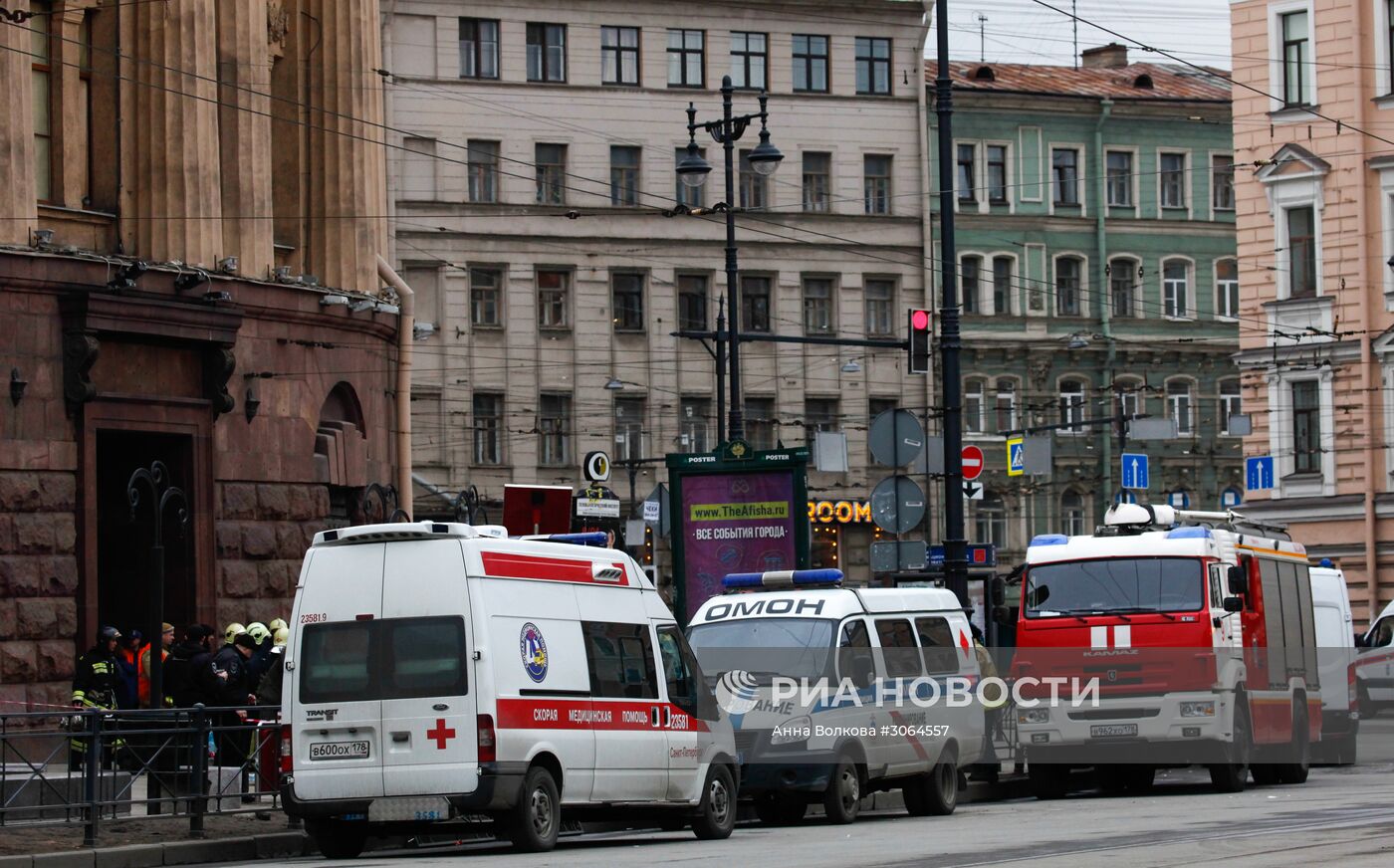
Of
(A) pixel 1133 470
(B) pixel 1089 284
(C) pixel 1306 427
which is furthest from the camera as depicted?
(B) pixel 1089 284

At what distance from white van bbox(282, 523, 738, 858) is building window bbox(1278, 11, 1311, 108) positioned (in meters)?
40.5

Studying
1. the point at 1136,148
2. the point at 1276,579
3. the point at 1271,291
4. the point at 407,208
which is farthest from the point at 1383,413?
the point at 1276,579

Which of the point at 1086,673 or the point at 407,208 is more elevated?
the point at 407,208

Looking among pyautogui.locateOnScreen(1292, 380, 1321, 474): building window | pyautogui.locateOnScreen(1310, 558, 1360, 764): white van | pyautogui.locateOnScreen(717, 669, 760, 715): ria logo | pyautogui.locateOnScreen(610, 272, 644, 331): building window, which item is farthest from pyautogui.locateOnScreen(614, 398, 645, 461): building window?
pyautogui.locateOnScreen(717, 669, 760, 715): ria logo

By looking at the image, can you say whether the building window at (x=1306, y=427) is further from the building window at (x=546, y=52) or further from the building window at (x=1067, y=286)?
the building window at (x=546, y=52)

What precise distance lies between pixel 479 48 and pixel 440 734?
47.4 meters

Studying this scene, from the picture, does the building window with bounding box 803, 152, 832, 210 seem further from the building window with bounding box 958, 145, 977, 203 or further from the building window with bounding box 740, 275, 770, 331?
the building window with bounding box 958, 145, 977, 203

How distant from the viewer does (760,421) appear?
65.4m

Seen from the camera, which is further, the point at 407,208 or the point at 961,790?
the point at 407,208

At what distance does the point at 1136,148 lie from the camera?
236 ft

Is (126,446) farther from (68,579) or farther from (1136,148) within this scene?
(1136,148)

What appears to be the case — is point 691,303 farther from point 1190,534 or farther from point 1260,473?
point 1190,534

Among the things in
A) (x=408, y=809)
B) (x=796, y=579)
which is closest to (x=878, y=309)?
(x=796, y=579)

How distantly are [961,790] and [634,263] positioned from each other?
130 ft
